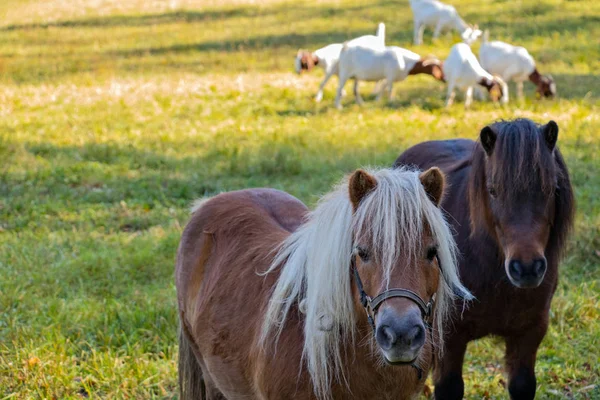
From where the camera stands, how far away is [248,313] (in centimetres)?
320

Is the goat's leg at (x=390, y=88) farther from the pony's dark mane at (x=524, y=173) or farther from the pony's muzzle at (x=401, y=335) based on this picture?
the pony's muzzle at (x=401, y=335)

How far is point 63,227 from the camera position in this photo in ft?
23.0

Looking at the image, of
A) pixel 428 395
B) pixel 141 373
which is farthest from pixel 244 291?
pixel 428 395

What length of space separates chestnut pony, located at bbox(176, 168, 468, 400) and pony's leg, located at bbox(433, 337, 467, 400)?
3.40 ft

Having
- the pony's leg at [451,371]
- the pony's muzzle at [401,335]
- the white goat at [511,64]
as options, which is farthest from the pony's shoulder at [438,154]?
the white goat at [511,64]

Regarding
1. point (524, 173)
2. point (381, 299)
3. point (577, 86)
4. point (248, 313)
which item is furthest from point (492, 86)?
point (381, 299)

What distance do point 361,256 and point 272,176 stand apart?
6.08 metres

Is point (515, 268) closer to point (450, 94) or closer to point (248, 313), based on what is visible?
point (248, 313)

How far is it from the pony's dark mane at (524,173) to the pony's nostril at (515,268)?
0.29 m

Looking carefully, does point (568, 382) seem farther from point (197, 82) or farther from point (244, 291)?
point (197, 82)

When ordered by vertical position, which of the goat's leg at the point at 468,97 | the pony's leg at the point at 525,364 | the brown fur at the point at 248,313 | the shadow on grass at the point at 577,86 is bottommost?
the shadow on grass at the point at 577,86

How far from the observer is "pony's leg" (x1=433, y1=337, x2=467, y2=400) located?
391 centimetres

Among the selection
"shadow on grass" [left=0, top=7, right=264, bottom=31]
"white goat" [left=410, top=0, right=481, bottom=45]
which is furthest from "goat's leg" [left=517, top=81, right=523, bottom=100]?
"shadow on grass" [left=0, top=7, right=264, bottom=31]

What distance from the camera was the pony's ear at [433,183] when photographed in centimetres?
263
